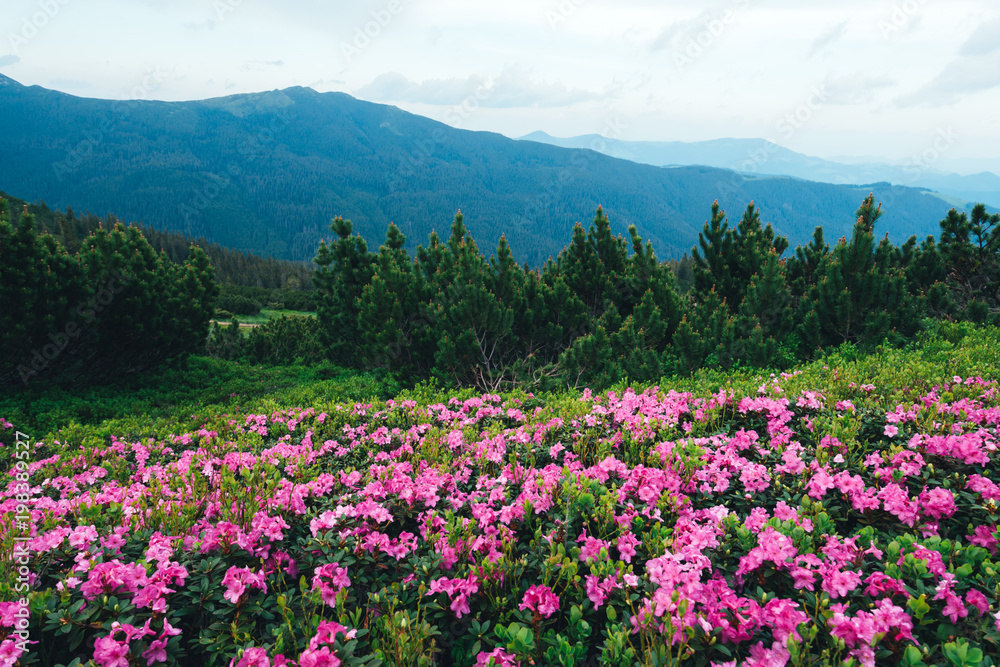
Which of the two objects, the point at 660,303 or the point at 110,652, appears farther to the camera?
the point at 660,303

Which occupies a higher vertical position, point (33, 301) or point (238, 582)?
point (238, 582)

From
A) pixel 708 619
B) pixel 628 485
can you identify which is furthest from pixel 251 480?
pixel 708 619

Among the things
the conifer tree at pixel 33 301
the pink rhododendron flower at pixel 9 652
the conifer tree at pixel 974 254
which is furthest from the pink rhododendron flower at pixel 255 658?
the conifer tree at pixel 33 301

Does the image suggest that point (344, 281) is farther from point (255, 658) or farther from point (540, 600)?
point (540, 600)

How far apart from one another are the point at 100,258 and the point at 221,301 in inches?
1358

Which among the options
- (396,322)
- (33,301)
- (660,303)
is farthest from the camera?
(33,301)

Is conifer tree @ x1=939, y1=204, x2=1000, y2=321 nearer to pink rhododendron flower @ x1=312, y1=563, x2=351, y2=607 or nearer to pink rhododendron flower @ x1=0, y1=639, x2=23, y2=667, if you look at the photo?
pink rhododendron flower @ x1=312, y1=563, x2=351, y2=607

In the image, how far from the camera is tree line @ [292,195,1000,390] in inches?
323

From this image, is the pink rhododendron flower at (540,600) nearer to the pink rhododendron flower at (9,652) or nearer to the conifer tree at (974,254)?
the pink rhododendron flower at (9,652)

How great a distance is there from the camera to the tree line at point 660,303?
8.20 meters

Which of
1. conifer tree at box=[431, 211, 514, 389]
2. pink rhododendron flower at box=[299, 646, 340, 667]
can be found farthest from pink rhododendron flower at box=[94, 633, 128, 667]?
conifer tree at box=[431, 211, 514, 389]

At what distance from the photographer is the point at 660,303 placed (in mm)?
9164

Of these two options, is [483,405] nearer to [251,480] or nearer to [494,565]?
[251,480]

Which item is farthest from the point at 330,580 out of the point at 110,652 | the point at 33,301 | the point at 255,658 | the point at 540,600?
the point at 33,301
